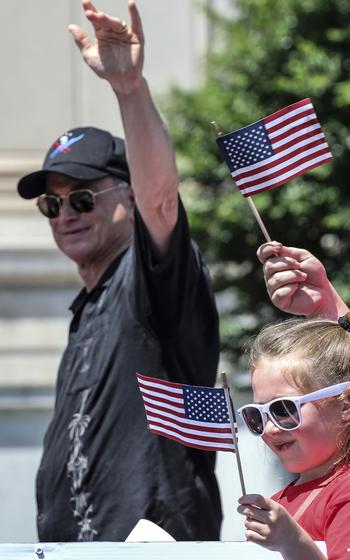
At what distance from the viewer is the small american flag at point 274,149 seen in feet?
9.16

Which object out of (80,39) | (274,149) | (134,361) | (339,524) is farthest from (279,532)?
(80,39)

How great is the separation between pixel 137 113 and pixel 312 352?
35.1 inches

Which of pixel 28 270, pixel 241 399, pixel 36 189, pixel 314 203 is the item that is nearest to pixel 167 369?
pixel 36 189

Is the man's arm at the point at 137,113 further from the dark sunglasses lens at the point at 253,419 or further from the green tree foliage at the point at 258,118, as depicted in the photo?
the green tree foliage at the point at 258,118

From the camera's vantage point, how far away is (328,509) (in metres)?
2.14

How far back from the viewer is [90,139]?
3.52 meters

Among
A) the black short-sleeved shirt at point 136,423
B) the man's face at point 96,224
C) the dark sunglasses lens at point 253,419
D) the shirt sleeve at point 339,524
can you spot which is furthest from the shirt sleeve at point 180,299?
the shirt sleeve at point 339,524

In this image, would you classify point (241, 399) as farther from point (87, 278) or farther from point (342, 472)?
point (342, 472)

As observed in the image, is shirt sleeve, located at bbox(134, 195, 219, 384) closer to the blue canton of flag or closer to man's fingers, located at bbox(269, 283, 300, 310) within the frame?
man's fingers, located at bbox(269, 283, 300, 310)

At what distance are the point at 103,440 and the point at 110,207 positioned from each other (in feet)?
2.24

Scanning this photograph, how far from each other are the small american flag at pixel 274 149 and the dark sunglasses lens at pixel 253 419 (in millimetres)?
645

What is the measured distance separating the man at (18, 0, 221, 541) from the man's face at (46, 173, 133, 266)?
9 cm

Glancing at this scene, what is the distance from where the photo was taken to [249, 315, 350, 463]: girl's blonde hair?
2266mm

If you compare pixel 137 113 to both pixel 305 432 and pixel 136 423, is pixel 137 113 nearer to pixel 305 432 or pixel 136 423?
pixel 136 423
